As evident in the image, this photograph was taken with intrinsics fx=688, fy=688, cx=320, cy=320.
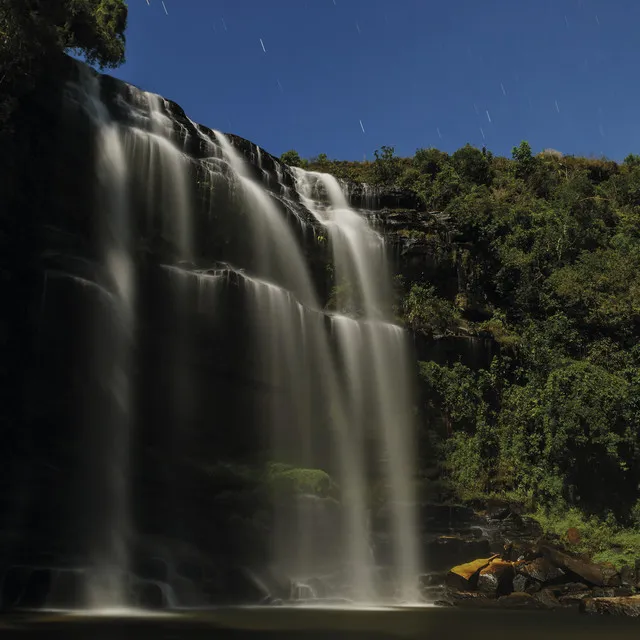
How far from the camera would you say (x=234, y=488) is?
18797mm

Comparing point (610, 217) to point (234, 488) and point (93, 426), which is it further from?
point (93, 426)

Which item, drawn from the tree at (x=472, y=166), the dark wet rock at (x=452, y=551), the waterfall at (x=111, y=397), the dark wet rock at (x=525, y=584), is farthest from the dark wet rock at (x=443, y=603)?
the tree at (x=472, y=166)

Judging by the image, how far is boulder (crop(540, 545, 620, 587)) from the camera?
18625 millimetres

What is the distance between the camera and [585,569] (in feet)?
61.6

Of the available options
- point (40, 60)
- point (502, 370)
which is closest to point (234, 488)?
point (502, 370)

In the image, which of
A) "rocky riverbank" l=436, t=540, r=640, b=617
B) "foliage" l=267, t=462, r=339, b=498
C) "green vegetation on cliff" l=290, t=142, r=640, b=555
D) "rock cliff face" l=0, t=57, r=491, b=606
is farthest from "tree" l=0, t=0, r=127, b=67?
"rocky riverbank" l=436, t=540, r=640, b=617

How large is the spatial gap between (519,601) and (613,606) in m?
2.52

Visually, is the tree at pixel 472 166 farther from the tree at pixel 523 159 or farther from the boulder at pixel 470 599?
the boulder at pixel 470 599

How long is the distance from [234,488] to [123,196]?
8913mm

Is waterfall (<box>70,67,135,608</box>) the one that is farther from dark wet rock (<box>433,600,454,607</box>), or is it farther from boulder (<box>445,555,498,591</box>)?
boulder (<box>445,555,498,591</box>)

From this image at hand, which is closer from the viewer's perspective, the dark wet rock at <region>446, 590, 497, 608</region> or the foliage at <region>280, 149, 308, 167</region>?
the dark wet rock at <region>446, 590, 497, 608</region>

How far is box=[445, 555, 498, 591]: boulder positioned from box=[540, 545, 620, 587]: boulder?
1.70 m

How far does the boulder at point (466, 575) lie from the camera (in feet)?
62.5

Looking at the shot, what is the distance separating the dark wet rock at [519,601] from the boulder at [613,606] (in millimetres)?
1207
